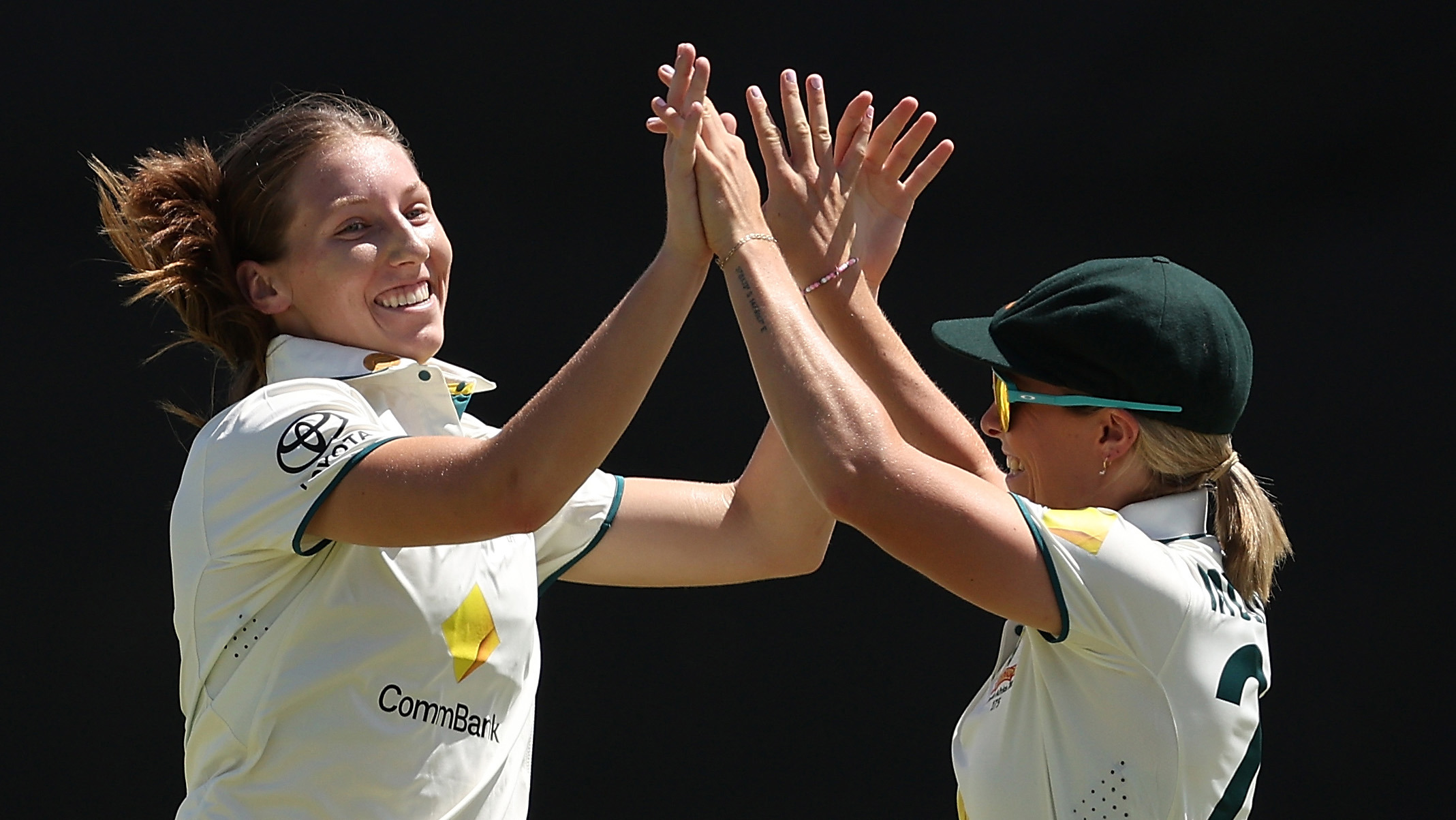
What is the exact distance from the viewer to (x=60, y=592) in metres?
2.97

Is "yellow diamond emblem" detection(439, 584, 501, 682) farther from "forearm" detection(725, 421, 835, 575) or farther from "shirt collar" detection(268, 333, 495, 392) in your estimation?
"forearm" detection(725, 421, 835, 575)

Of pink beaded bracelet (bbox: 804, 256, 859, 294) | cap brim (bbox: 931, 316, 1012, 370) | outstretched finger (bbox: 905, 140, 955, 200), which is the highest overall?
outstretched finger (bbox: 905, 140, 955, 200)

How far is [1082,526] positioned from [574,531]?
774 millimetres

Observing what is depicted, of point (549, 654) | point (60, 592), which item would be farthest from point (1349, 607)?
point (60, 592)

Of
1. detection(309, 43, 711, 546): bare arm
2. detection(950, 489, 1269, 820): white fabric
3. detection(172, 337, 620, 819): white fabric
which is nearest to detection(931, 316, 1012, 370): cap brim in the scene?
detection(950, 489, 1269, 820): white fabric

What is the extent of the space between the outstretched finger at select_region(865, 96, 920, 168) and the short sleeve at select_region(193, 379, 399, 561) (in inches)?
29.6

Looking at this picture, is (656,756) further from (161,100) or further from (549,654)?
(161,100)

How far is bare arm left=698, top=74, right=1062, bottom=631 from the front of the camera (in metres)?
1.48

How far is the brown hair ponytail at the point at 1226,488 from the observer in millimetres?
1642

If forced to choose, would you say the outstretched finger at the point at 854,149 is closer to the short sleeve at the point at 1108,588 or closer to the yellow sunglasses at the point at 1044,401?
the yellow sunglasses at the point at 1044,401

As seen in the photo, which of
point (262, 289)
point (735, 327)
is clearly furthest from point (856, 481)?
point (735, 327)

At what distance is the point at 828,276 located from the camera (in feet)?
6.18

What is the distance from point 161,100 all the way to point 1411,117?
248cm

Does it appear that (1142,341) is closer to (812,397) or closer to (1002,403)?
(1002,403)
